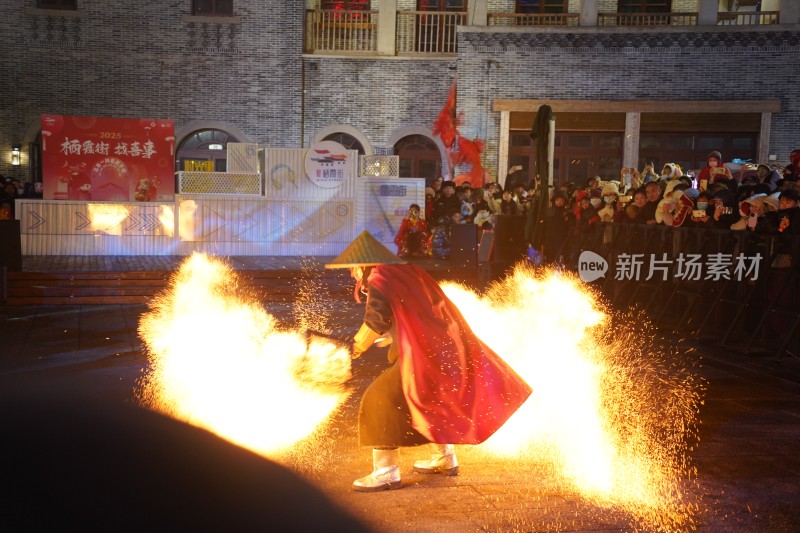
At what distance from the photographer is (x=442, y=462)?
6.14 meters

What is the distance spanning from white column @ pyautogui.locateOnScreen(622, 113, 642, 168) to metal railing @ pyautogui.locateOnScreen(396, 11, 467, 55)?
5.71m

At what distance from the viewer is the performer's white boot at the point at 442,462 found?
613 centimetres

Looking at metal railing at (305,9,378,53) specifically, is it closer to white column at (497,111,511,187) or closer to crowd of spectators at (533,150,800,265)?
white column at (497,111,511,187)

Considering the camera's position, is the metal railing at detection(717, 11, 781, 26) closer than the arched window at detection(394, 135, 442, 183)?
Yes

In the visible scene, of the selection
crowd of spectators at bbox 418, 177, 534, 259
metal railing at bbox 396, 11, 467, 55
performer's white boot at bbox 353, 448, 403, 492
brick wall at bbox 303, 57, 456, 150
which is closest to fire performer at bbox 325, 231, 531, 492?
performer's white boot at bbox 353, 448, 403, 492

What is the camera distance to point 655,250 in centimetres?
1299

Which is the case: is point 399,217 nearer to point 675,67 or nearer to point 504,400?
point 675,67

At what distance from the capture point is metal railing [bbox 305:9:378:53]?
27.5 metres

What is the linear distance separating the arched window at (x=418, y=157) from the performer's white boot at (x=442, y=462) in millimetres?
21763

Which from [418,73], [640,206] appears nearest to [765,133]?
[418,73]

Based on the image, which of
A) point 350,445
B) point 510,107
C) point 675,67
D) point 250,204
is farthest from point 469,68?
point 350,445

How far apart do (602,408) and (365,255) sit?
3.17m

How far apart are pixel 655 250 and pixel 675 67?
45.2ft

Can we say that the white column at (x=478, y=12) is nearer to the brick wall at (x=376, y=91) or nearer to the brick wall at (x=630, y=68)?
Answer: the brick wall at (x=630, y=68)
